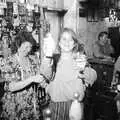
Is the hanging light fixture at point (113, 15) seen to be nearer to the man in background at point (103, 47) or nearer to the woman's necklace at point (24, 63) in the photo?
the man in background at point (103, 47)

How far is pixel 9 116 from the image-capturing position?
1.51 meters

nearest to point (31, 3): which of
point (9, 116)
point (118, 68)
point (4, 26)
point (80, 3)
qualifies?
point (4, 26)

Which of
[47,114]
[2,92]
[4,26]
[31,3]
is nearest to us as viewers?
[47,114]

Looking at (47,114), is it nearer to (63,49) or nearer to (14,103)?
(63,49)

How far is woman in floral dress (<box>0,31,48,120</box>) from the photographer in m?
1.43

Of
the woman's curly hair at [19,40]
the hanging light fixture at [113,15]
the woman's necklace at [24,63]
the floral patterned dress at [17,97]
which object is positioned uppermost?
the hanging light fixture at [113,15]

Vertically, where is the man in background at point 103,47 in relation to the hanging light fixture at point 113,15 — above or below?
below

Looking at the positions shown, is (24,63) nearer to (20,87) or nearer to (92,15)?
(20,87)

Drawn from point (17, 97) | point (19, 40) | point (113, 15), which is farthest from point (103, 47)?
point (17, 97)

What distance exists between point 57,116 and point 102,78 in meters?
1.38

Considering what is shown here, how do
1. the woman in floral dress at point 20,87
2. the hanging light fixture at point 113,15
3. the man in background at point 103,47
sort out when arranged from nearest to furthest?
1. the woman in floral dress at point 20,87
2. the hanging light fixture at point 113,15
3. the man in background at point 103,47

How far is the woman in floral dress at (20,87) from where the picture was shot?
1.43 metres

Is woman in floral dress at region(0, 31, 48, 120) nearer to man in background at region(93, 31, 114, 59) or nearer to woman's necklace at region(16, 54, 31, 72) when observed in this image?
woman's necklace at region(16, 54, 31, 72)

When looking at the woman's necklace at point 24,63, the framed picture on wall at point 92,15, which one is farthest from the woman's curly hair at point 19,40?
the framed picture on wall at point 92,15
